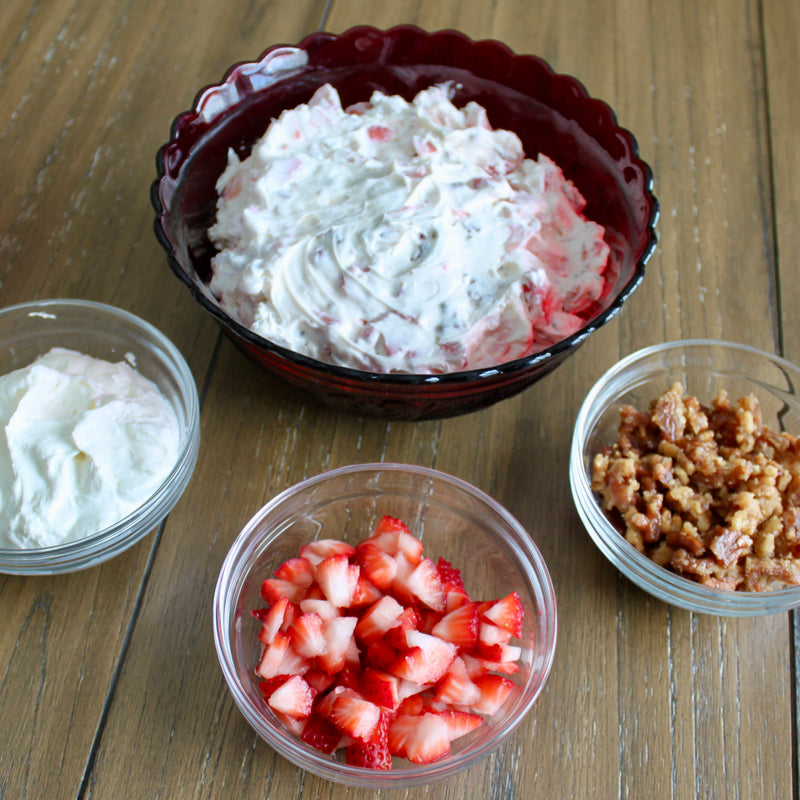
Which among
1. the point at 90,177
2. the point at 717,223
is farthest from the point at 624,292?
the point at 90,177

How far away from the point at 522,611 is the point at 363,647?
0.83 ft

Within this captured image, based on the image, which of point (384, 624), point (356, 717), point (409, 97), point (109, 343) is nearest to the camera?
point (356, 717)

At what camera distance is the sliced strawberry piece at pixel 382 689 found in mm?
1063

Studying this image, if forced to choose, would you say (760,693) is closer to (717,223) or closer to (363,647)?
(363,647)

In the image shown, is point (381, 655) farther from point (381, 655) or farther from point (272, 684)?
point (272, 684)

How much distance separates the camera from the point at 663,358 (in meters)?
1.44

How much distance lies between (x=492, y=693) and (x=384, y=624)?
18 centimetres

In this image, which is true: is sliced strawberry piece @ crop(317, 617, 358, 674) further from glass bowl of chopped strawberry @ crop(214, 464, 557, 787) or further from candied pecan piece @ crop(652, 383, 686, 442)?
candied pecan piece @ crop(652, 383, 686, 442)

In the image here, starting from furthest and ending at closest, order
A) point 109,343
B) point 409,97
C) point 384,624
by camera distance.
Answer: point 409,97 < point 109,343 < point 384,624

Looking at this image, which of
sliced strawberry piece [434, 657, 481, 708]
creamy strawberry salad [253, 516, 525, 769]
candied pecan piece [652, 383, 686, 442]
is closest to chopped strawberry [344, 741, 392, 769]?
creamy strawberry salad [253, 516, 525, 769]

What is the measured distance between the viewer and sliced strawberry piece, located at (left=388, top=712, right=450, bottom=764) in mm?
1049

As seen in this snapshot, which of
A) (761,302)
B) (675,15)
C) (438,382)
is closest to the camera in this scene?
(438,382)

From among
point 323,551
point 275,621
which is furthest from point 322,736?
point 323,551

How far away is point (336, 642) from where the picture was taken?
1.11 metres
